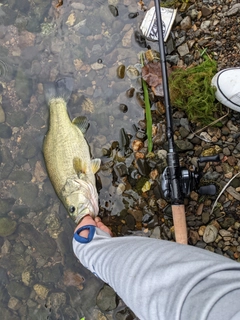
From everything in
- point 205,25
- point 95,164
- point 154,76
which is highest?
point 205,25

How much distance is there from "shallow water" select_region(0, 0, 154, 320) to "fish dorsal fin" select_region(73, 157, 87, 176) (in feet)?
0.87

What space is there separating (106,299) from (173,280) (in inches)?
80.1

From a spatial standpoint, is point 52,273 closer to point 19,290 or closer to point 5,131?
point 19,290

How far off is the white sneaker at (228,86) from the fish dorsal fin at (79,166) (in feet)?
4.91

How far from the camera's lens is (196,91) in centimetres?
326

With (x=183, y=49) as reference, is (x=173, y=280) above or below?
below

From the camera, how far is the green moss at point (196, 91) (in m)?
3.24

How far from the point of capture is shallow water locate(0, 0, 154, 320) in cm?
358

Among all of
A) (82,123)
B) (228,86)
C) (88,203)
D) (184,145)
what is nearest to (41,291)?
(88,203)

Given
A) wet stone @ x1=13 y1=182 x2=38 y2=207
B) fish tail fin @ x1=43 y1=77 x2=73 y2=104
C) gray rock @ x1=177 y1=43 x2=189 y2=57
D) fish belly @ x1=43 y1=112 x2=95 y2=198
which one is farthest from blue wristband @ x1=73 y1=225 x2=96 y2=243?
gray rock @ x1=177 y1=43 x2=189 y2=57

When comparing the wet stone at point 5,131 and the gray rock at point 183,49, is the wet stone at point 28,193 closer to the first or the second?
the wet stone at point 5,131

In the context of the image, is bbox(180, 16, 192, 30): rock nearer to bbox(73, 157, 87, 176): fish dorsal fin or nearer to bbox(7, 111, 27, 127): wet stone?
bbox(73, 157, 87, 176): fish dorsal fin

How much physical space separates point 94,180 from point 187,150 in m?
1.01

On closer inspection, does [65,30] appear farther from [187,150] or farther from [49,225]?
[49,225]
